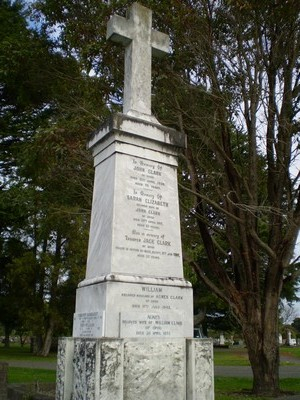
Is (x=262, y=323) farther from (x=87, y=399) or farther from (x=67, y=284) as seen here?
(x=67, y=284)

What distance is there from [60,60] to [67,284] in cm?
1745

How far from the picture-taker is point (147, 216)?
593cm

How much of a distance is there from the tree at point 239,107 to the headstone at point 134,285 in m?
4.62

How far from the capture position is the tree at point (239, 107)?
10703mm

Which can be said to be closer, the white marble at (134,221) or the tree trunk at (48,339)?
the white marble at (134,221)

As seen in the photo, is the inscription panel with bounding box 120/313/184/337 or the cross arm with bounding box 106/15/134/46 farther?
the cross arm with bounding box 106/15/134/46

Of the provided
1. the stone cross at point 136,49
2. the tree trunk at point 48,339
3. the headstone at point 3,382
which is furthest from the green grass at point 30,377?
the tree trunk at point 48,339

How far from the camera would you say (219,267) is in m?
Answer: 11.5

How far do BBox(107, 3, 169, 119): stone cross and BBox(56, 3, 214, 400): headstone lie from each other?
0.07 ft

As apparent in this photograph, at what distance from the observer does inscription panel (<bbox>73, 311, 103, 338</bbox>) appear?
523 cm

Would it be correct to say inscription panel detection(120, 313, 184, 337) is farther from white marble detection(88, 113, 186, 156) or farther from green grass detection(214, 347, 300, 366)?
green grass detection(214, 347, 300, 366)

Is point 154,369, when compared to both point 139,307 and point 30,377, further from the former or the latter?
point 30,377

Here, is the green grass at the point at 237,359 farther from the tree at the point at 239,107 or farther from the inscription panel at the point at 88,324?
the inscription panel at the point at 88,324

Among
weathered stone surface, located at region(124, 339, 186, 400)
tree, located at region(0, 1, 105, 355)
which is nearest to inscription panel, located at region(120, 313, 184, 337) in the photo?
weathered stone surface, located at region(124, 339, 186, 400)
